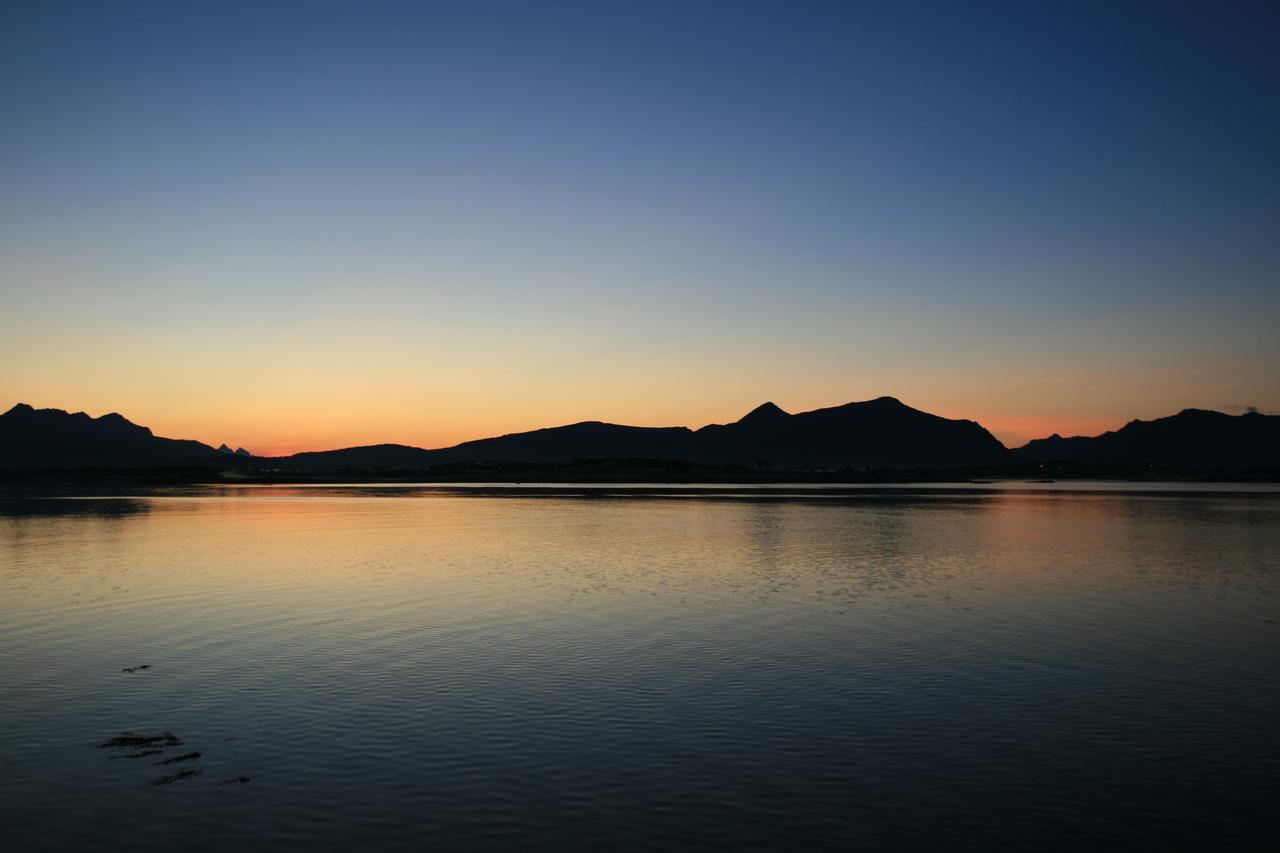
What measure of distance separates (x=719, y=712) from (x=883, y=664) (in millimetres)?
6444

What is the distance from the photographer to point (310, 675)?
21391mm

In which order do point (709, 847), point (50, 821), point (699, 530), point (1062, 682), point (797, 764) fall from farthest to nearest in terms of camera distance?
point (699, 530) < point (1062, 682) < point (797, 764) < point (50, 821) < point (709, 847)

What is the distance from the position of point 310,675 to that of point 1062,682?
1820 cm

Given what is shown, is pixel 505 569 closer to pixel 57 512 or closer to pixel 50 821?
pixel 50 821

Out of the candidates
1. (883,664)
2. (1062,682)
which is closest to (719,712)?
(883,664)

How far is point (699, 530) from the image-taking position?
67812 millimetres

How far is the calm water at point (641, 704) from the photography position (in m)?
12.7

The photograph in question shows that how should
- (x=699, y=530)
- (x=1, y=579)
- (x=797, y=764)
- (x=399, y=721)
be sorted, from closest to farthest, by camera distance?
(x=797, y=764) < (x=399, y=721) < (x=1, y=579) < (x=699, y=530)

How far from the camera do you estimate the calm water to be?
12.7 m

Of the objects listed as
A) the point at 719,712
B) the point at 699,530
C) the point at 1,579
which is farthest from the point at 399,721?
the point at 699,530

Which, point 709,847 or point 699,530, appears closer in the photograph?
point 709,847

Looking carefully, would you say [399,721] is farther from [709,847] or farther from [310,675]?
[709,847]

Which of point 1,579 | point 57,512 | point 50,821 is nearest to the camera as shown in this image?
point 50,821

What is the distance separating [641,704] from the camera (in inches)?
742
